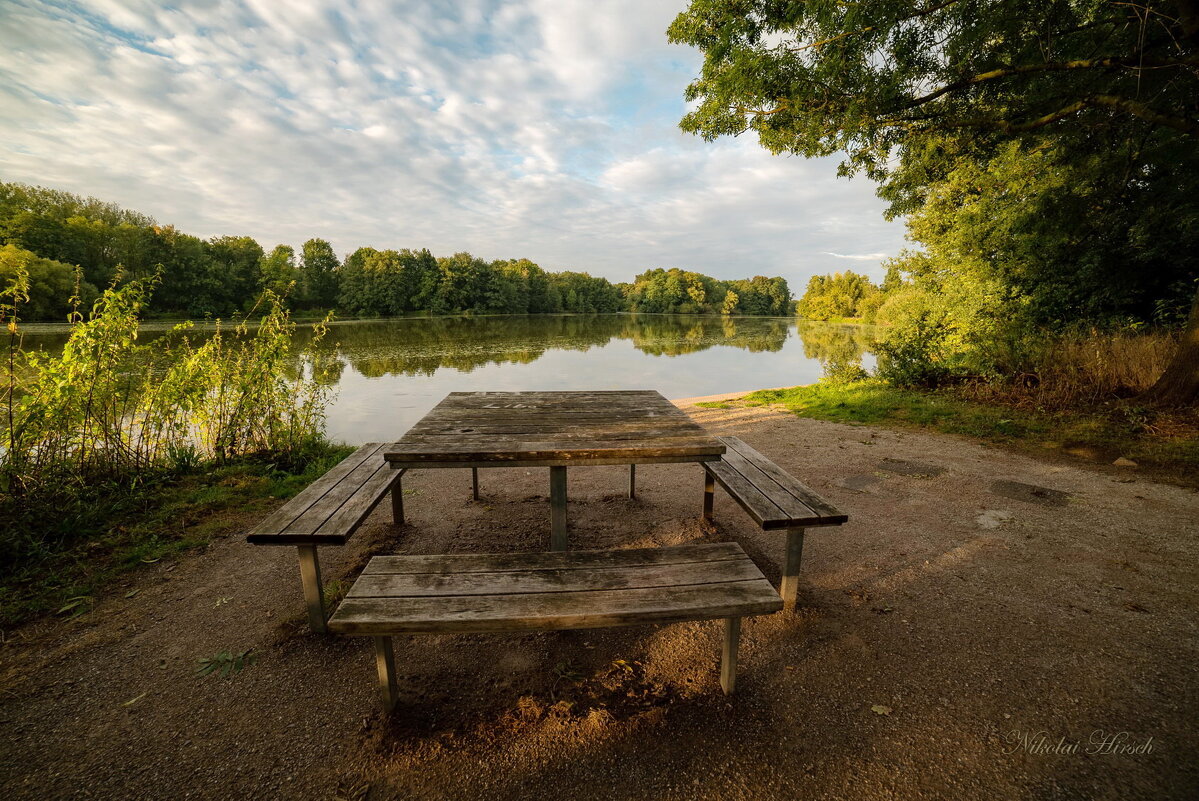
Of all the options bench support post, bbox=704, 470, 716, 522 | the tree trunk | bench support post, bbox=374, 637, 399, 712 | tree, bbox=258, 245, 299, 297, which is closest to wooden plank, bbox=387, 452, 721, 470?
bench support post, bbox=374, 637, 399, 712

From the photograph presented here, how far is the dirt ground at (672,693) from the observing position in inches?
68.7

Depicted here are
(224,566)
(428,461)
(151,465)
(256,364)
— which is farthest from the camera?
(256,364)

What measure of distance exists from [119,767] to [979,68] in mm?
10215

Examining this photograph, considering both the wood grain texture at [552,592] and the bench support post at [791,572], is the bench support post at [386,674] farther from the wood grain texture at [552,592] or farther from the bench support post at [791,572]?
the bench support post at [791,572]

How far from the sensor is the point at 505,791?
1705mm

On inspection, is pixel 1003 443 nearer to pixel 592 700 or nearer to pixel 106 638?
pixel 592 700

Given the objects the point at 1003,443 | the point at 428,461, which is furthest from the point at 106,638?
the point at 1003,443

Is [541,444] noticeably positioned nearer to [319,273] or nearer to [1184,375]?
[1184,375]

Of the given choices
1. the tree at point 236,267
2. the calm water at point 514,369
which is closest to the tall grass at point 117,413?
the calm water at point 514,369

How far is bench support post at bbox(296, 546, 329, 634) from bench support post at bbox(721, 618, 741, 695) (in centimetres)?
209

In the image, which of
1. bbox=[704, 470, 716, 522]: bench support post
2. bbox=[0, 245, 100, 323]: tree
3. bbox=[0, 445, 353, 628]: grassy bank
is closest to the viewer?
bbox=[0, 445, 353, 628]: grassy bank

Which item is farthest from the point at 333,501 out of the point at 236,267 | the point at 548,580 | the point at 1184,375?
the point at 236,267

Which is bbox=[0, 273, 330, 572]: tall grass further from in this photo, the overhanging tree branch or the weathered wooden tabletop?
the overhanging tree branch

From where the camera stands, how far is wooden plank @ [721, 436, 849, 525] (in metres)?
2.60
